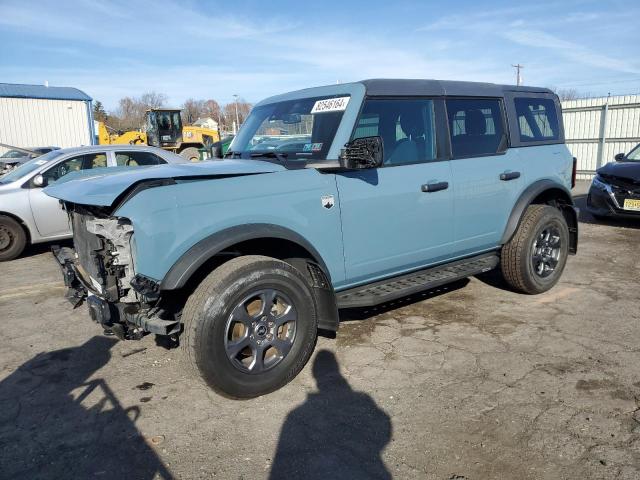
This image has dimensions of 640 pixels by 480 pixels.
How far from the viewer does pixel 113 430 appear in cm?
301

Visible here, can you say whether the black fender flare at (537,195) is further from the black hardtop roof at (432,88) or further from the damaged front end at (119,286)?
the damaged front end at (119,286)

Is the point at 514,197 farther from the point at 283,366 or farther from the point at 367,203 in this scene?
the point at 283,366

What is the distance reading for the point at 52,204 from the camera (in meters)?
7.52

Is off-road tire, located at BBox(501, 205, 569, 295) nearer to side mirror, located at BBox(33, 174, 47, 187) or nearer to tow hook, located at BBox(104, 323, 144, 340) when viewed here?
tow hook, located at BBox(104, 323, 144, 340)

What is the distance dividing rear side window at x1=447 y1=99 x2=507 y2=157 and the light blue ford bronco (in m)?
0.02

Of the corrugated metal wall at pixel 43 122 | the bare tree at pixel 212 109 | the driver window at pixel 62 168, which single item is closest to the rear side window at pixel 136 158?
the driver window at pixel 62 168

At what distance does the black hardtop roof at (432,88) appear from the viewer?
3973 millimetres

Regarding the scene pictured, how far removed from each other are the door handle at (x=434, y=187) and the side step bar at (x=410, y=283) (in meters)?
0.72

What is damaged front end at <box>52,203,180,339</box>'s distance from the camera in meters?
3.08

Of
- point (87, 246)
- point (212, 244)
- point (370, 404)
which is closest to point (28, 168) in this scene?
point (87, 246)

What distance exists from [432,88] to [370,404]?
268cm

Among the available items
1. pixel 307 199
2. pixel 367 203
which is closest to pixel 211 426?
pixel 307 199

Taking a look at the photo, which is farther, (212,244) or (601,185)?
(601,185)

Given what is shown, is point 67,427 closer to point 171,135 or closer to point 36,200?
point 36,200
